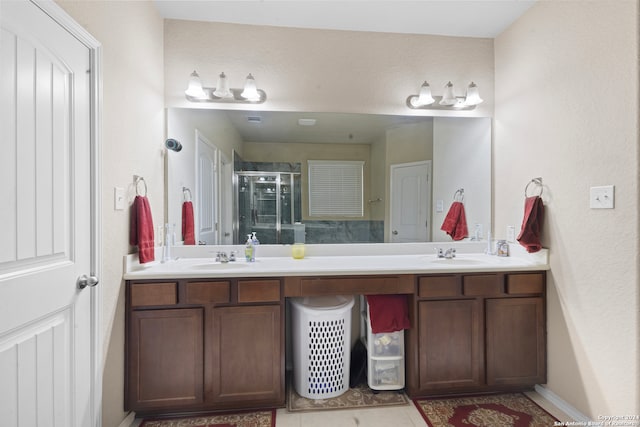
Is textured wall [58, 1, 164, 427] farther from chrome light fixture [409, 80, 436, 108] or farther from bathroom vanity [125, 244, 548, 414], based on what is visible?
chrome light fixture [409, 80, 436, 108]

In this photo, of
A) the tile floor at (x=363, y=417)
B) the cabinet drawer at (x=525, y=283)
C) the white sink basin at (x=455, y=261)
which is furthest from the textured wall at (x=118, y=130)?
the cabinet drawer at (x=525, y=283)

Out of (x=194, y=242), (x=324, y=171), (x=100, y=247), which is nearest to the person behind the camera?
(x=100, y=247)

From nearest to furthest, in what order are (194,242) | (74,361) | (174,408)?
(74,361) < (174,408) < (194,242)

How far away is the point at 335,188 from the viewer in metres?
2.32

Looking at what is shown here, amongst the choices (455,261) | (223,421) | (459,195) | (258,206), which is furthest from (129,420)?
(459,195)

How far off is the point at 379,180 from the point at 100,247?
1.80 metres

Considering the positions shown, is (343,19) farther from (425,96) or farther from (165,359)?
(165,359)

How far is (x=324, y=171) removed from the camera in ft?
7.59

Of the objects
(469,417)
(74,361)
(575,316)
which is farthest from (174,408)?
(575,316)

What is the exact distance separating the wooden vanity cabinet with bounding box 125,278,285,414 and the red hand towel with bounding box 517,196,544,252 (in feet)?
5.17

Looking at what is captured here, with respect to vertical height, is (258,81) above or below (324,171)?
above

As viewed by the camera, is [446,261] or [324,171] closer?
[446,261]

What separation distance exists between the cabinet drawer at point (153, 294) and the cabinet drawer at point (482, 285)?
171 cm

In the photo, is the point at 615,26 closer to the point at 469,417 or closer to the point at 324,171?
the point at 324,171
